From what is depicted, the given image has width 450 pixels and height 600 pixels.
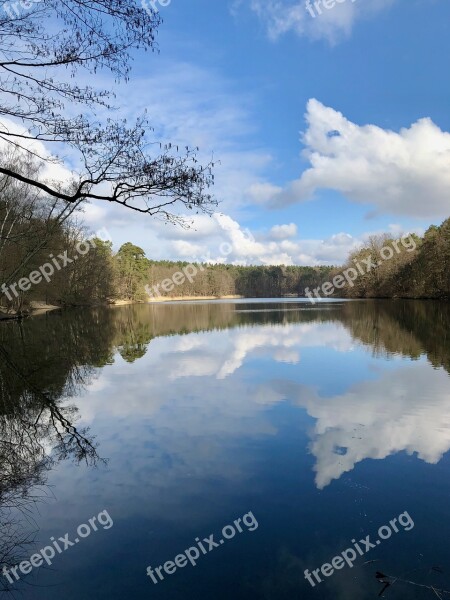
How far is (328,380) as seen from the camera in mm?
10234

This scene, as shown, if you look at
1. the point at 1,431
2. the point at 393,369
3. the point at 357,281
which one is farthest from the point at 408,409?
the point at 357,281

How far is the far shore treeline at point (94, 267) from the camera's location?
84.1ft

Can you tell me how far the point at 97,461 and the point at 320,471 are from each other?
9.83 feet

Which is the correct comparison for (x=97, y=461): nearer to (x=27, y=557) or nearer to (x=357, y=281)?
(x=27, y=557)
